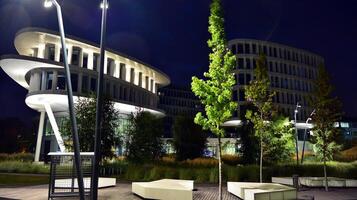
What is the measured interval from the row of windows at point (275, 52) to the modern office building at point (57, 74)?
81.7ft

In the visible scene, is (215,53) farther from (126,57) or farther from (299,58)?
(299,58)

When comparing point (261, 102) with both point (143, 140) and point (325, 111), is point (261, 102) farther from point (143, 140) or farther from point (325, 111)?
point (143, 140)

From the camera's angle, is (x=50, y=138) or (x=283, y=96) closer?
(x=50, y=138)

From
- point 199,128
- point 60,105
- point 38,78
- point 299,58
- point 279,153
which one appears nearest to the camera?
point 279,153

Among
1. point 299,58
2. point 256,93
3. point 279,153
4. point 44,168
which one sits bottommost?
point 44,168

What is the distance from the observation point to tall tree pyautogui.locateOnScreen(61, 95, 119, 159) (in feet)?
88.0

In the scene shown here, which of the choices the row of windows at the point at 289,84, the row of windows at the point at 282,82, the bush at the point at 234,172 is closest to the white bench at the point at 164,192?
the bush at the point at 234,172

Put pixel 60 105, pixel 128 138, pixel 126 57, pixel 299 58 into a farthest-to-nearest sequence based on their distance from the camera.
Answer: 1. pixel 299 58
2. pixel 126 57
3. pixel 60 105
4. pixel 128 138

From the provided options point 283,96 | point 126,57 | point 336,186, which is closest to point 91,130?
point 336,186

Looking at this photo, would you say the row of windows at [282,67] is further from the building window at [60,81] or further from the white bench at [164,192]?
the white bench at [164,192]

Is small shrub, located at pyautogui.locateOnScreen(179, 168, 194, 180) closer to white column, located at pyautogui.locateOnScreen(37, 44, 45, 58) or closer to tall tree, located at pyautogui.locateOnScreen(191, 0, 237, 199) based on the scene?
tall tree, located at pyautogui.locateOnScreen(191, 0, 237, 199)

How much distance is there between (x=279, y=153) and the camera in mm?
26688

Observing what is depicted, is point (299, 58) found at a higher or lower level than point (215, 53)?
higher

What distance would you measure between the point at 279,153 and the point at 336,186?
8404mm
